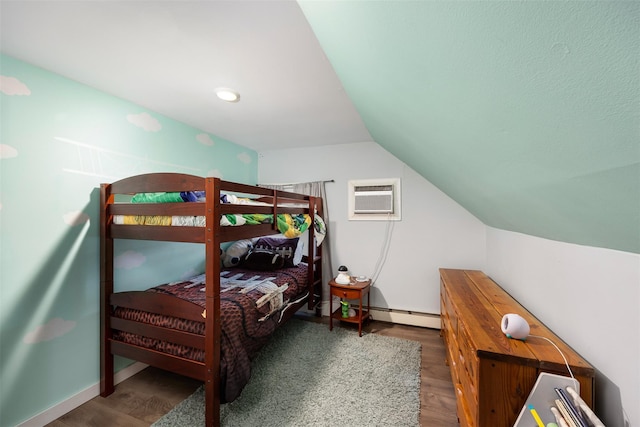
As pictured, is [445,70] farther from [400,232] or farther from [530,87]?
[400,232]

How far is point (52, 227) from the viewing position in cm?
164

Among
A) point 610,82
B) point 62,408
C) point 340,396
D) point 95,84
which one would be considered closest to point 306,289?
point 340,396

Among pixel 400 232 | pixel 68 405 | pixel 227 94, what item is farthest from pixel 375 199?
pixel 68 405

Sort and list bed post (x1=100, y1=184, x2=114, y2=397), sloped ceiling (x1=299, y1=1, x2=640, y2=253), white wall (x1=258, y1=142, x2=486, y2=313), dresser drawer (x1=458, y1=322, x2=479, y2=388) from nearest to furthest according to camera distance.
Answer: sloped ceiling (x1=299, y1=1, x2=640, y2=253) → dresser drawer (x1=458, y1=322, x2=479, y2=388) → bed post (x1=100, y1=184, x2=114, y2=397) → white wall (x1=258, y1=142, x2=486, y2=313)

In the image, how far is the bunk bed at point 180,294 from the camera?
1.48m

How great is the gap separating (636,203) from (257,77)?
1.81 metres

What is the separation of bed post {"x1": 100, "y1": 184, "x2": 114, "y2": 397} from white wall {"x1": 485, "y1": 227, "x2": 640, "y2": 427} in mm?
2742

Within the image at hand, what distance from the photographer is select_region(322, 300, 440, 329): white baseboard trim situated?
2842 millimetres

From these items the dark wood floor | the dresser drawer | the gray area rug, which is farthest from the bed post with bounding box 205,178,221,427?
the dresser drawer

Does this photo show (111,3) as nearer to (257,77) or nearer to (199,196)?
(257,77)

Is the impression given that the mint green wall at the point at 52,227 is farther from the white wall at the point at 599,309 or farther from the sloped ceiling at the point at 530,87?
the white wall at the point at 599,309

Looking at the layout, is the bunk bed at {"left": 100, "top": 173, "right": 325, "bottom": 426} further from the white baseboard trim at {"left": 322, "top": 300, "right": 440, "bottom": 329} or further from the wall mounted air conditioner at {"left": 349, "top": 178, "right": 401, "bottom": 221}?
the white baseboard trim at {"left": 322, "top": 300, "right": 440, "bottom": 329}

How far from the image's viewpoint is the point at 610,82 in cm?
37

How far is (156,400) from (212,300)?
1040 millimetres
